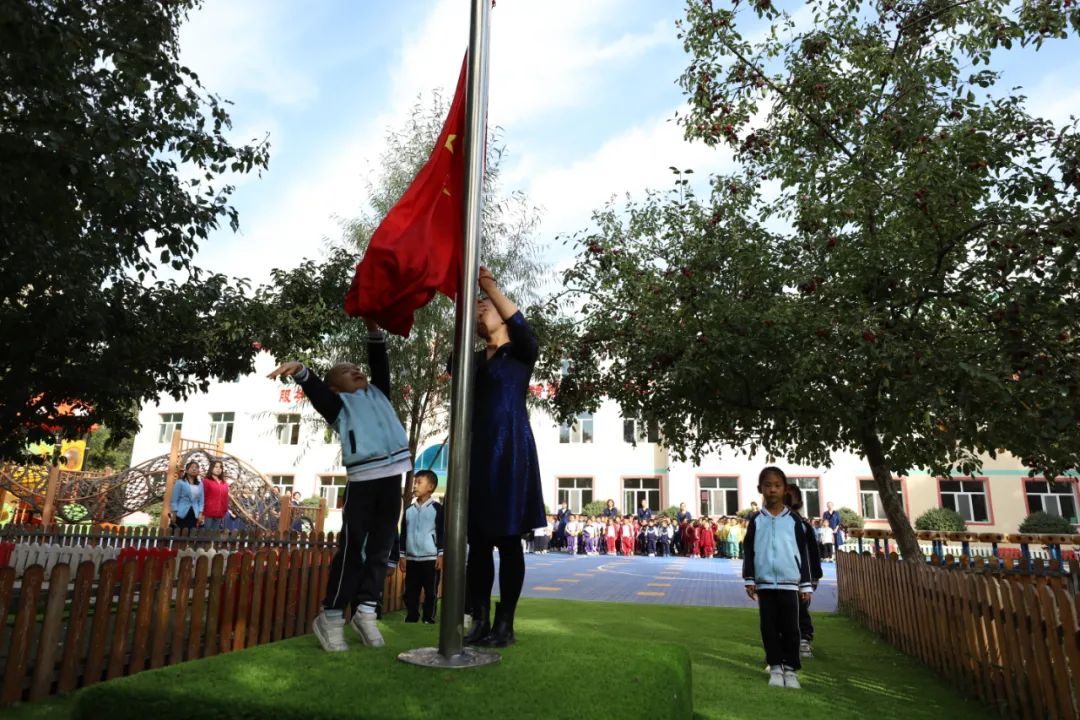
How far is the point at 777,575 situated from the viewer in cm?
556

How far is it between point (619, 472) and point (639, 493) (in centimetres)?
141

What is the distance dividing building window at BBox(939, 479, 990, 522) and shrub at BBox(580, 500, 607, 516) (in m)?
14.8

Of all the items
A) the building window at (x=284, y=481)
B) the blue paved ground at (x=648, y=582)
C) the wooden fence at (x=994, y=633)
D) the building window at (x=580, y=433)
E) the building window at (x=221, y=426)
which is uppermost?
the building window at (x=221, y=426)

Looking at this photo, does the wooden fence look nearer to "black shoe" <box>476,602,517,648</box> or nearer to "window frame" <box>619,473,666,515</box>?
"black shoe" <box>476,602,517,648</box>

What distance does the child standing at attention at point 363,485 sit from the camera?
3.50m

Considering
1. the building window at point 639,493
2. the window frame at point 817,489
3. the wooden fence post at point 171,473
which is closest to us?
the wooden fence post at point 171,473

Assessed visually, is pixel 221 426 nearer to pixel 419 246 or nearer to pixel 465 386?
pixel 419 246

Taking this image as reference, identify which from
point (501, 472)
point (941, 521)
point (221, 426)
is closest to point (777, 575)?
point (501, 472)

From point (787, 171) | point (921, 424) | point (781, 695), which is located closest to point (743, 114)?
point (787, 171)

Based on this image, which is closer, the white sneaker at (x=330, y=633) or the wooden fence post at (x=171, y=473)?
the white sneaker at (x=330, y=633)

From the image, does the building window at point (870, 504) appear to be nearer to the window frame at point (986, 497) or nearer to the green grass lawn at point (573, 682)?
the window frame at point (986, 497)

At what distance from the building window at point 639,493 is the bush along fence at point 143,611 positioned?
2711cm

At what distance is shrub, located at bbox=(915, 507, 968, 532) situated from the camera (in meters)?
27.4

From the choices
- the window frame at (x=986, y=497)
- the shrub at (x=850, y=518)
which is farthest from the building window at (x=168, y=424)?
the window frame at (x=986, y=497)
